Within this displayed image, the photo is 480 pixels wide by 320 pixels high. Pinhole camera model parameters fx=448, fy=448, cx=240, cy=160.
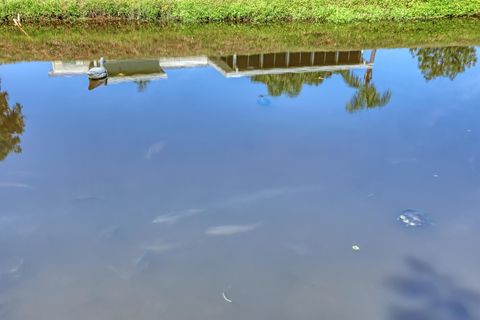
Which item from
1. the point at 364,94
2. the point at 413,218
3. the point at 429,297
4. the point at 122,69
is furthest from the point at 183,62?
the point at 429,297

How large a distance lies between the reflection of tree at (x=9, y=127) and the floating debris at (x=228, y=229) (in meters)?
3.70

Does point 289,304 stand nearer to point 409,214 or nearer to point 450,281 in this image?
point 450,281

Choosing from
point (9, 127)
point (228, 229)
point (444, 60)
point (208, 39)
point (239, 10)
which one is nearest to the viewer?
point (228, 229)

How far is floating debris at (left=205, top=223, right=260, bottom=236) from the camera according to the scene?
18.4 feet

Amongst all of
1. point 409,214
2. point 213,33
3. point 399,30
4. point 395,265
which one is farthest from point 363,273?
point 399,30

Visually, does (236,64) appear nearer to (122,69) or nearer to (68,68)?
(122,69)

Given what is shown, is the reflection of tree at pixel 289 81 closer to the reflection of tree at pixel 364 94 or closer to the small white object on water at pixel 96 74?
the reflection of tree at pixel 364 94

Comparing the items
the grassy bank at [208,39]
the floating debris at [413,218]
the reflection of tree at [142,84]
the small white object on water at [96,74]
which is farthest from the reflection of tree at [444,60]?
the small white object on water at [96,74]

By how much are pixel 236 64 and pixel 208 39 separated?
2.30 metres

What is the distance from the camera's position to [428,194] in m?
6.39

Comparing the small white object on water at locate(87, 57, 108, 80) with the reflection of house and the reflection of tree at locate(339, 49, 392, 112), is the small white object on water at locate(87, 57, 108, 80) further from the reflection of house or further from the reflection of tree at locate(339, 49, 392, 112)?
the reflection of tree at locate(339, 49, 392, 112)

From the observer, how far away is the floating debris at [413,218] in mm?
5771

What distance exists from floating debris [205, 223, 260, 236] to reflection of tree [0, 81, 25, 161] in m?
3.70

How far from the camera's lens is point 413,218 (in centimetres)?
587
